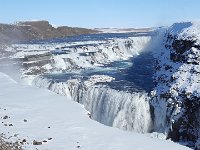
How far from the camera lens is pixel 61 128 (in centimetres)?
1530

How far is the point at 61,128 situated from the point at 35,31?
332ft

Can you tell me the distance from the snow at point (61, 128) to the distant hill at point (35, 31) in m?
73.4

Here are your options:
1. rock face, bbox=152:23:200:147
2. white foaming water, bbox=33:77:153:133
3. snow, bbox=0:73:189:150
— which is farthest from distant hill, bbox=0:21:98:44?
snow, bbox=0:73:189:150

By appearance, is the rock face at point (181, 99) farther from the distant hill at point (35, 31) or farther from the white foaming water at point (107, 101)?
the distant hill at point (35, 31)

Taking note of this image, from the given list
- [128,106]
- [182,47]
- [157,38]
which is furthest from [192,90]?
[157,38]

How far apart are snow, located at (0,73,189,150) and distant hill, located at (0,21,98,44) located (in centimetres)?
7341

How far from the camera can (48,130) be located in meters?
15.2

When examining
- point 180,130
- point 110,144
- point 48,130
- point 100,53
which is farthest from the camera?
point 100,53

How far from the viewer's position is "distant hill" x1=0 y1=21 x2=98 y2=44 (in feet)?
336

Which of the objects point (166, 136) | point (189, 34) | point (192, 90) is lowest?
point (166, 136)

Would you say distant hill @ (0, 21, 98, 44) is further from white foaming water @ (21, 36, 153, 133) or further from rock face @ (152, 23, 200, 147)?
rock face @ (152, 23, 200, 147)

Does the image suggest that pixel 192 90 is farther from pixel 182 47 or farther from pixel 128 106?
pixel 182 47

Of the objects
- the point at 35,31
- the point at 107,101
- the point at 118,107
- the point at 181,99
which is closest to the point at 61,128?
the point at 181,99

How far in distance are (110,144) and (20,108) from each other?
5.96m
